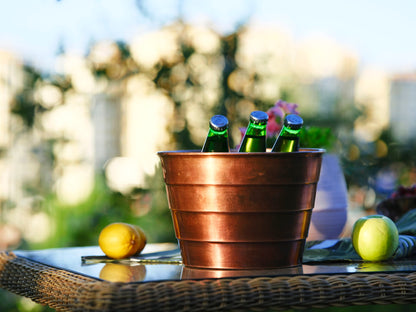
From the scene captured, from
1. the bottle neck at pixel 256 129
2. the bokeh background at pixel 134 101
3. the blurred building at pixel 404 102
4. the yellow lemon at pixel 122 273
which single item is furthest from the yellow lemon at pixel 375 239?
the blurred building at pixel 404 102

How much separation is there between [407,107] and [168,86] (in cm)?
162

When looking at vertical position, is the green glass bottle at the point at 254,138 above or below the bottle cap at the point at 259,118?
below

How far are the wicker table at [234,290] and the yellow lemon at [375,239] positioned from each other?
0.08 metres

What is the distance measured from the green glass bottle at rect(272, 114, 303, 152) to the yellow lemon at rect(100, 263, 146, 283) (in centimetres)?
32

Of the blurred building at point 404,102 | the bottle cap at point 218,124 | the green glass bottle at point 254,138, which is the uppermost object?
the blurred building at point 404,102

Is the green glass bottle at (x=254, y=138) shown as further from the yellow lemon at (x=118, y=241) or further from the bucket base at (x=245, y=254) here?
the yellow lemon at (x=118, y=241)

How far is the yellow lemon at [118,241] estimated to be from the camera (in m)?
1.18

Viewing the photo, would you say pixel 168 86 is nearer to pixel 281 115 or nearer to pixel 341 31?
pixel 341 31

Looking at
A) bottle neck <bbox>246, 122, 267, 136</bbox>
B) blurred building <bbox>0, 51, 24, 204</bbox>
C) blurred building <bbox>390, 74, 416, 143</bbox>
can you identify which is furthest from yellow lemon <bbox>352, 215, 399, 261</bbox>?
blurred building <bbox>390, 74, 416, 143</bbox>

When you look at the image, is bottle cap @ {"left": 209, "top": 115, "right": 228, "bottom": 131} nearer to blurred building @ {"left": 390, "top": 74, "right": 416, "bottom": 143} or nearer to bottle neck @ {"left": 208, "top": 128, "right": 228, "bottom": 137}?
bottle neck @ {"left": 208, "top": 128, "right": 228, "bottom": 137}

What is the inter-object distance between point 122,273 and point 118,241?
0.71 feet

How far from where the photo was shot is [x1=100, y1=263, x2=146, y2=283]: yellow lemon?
2.94 feet

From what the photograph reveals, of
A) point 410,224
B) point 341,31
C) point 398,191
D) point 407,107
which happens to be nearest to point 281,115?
point 410,224

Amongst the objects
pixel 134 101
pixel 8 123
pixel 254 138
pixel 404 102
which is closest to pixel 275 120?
pixel 254 138
